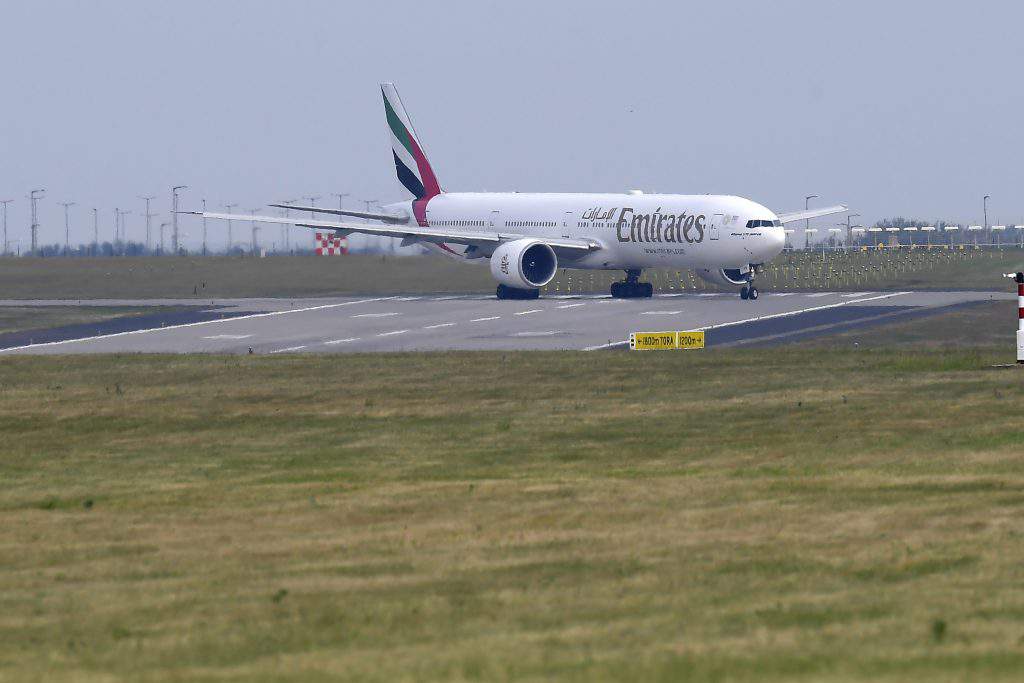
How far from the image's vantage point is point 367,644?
8.59 metres

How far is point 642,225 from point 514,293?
18.7ft

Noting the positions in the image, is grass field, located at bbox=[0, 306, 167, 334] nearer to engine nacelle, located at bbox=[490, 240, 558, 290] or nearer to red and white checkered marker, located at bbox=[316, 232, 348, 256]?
engine nacelle, located at bbox=[490, 240, 558, 290]

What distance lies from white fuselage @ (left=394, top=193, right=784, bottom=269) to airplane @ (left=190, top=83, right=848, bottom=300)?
0.04m

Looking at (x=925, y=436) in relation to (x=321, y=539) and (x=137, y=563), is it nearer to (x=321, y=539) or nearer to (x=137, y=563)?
(x=321, y=539)

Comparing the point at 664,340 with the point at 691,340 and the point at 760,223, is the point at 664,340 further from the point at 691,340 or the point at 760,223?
the point at 760,223

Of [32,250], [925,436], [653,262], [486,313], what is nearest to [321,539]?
[925,436]

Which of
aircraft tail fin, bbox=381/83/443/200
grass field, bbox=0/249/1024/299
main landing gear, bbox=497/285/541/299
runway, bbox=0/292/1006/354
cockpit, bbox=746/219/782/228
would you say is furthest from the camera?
aircraft tail fin, bbox=381/83/443/200

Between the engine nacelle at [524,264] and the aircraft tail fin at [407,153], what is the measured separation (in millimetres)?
11735

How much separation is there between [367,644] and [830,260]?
99.8 metres

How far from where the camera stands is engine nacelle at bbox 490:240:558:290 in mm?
63250

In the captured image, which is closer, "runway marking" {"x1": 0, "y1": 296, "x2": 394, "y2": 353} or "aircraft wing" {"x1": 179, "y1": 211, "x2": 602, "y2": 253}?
"runway marking" {"x1": 0, "y1": 296, "x2": 394, "y2": 353}

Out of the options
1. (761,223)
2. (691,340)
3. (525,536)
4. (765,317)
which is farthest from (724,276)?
(525,536)

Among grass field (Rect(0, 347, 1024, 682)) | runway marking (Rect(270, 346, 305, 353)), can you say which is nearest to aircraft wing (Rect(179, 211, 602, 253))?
runway marking (Rect(270, 346, 305, 353))

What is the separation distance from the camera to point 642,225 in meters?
64.3
